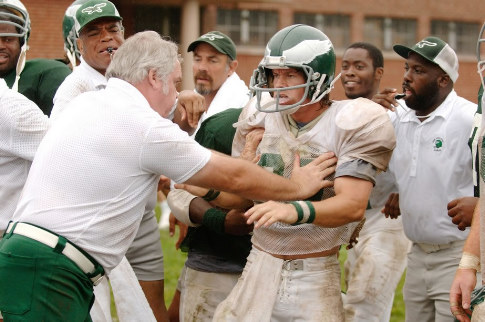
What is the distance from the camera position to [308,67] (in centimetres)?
394

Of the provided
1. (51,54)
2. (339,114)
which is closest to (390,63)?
(51,54)

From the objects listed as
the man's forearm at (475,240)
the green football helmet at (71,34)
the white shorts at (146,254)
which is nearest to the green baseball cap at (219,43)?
the green football helmet at (71,34)

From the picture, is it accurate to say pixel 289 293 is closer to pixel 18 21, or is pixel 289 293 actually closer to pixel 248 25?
pixel 18 21

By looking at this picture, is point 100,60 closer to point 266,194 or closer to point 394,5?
point 266,194

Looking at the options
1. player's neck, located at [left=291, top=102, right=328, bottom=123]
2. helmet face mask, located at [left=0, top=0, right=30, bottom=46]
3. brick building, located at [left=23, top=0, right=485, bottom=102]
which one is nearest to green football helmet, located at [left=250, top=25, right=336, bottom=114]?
player's neck, located at [left=291, top=102, right=328, bottom=123]

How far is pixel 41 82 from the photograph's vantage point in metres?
5.39

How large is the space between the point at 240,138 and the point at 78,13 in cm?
170

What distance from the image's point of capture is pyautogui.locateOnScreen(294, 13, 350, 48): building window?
77.3 ft

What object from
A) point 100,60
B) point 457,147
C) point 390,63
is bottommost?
point 390,63

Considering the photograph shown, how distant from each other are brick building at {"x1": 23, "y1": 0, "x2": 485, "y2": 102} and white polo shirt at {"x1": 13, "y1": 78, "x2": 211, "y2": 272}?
1368 centimetres

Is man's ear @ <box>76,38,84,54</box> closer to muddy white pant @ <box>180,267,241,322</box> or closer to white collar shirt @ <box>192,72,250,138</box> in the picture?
white collar shirt @ <box>192,72,250,138</box>

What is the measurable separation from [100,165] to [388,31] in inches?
855

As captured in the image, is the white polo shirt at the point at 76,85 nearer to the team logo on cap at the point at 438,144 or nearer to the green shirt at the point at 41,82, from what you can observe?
the green shirt at the point at 41,82

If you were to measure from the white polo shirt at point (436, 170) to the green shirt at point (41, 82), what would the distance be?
2.19 m
